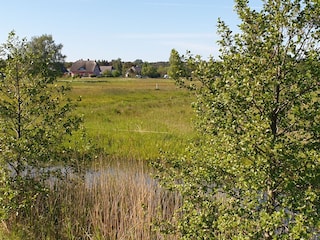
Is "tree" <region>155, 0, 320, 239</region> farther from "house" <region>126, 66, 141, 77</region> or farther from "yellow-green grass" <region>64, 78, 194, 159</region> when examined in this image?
"house" <region>126, 66, 141, 77</region>

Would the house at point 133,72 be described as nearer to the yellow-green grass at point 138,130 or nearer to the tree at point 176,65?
the yellow-green grass at point 138,130

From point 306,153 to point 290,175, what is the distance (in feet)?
0.85

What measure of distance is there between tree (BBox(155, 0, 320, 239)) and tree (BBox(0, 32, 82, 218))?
13.2 ft

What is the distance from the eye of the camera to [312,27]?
3928 mm

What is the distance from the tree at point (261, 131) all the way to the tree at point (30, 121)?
4.02 meters

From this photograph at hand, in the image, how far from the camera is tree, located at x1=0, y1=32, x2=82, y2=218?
7.14 m

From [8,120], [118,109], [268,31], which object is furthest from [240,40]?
[118,109]

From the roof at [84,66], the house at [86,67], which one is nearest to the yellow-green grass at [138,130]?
the house at [86,67]

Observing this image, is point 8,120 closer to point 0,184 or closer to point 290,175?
point 0,184

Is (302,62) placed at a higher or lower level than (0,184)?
higher

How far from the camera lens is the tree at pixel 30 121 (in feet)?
23.4

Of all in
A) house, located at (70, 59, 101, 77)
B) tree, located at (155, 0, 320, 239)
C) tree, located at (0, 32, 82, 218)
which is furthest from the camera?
house, located at (70, 59, 101, 77)

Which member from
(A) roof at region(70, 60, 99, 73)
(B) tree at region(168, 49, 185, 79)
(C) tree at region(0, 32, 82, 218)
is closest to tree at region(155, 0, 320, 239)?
(B) tree at region(168, 49, 185, 79)

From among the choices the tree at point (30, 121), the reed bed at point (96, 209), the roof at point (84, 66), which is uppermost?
the roof at point (84, 66)
